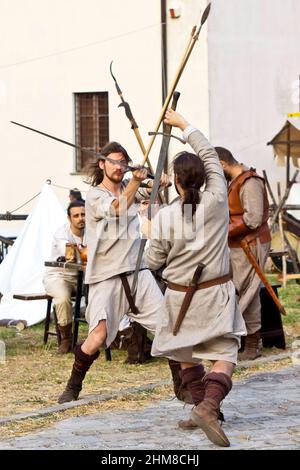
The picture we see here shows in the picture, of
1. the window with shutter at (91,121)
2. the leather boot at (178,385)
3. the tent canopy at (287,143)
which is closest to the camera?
the leather boot at (178,385)

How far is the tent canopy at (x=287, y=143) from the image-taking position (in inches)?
863

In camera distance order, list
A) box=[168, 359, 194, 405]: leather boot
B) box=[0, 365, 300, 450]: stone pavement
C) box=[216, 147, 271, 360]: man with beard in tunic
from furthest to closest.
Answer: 1. box=[216, 147, 271, 360]: man with beard in tunic
2. box=[168, 359, 194, 405]: leather boot
3. box=[0, 365, 300, 450]: stone pavement

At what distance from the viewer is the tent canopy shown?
21.9 m

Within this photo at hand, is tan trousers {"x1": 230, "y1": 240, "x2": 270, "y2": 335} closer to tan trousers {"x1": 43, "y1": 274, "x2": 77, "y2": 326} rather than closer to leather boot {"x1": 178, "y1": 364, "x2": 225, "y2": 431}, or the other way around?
tan trousers {"x1": 43, "y1": 274, "x2": 77, "y2": 326}

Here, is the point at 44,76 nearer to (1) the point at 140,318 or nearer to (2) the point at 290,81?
(2) the point at 290,81

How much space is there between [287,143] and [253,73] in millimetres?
1630

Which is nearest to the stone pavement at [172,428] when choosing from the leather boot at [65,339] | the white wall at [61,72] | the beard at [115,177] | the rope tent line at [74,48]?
the beard at [115,177]

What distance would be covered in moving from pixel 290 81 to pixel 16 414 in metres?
16.7

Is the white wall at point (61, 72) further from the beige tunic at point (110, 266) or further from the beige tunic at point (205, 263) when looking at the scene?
the beige tunic at point (205, 263)

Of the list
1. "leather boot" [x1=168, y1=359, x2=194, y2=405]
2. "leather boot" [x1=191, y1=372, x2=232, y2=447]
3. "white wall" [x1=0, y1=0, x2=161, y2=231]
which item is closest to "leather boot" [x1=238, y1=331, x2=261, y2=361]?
"leather boot" [x1=168, y1=359, x2=194, y2=405]

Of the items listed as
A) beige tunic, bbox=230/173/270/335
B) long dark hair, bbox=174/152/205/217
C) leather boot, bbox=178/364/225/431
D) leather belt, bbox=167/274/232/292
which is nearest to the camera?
long dark hair, bbox=174/152/205/217

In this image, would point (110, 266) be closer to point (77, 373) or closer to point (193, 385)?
point (77, 373)

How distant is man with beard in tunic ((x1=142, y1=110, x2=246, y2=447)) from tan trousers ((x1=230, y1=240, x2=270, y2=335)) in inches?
131

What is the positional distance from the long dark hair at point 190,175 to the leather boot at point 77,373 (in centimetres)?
169
